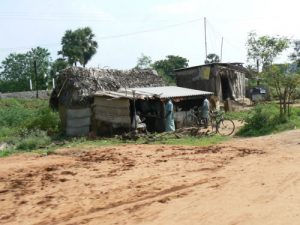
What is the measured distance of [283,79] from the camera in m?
20.7

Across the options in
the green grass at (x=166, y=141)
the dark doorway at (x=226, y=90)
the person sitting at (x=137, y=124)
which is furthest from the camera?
the dark doorway at (x=226, y=90)

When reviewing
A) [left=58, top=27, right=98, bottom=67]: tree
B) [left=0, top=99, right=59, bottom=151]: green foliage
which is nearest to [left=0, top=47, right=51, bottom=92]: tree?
[left=58, top=27, right=98, bottom=67]: tree

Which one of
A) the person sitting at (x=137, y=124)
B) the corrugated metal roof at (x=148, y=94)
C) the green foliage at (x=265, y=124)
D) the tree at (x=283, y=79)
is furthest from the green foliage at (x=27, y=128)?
the tree at (x=283, y=79)

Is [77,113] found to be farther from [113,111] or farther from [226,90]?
[226,90]

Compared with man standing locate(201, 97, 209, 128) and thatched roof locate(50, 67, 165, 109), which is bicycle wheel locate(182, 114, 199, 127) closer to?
man standing locate(201, 97, 209, 128)

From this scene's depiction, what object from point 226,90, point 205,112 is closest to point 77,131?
point 205,112

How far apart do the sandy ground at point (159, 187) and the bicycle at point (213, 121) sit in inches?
207

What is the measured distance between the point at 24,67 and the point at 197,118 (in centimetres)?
5347

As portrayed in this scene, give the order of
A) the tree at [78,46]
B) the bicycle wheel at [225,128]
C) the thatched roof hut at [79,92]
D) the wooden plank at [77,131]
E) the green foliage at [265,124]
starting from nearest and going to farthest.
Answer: the green foliage at [265,124], the bicycle wheel at [225,128], the thatched roof hut at [79,92], the wooden plank at [77,131], the tree at [78,46]

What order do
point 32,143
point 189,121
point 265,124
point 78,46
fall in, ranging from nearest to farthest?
point 32,143, point 265,124, point 189,121, point 78,46

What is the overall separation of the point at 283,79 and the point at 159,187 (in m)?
12.8

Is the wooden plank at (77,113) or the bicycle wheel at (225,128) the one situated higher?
the wooden plank at (77,113)

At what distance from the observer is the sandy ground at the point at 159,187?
298 inches

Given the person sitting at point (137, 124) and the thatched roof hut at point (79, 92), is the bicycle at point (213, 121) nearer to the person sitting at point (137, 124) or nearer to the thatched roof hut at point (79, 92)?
the person sitting at point (137, 124)
